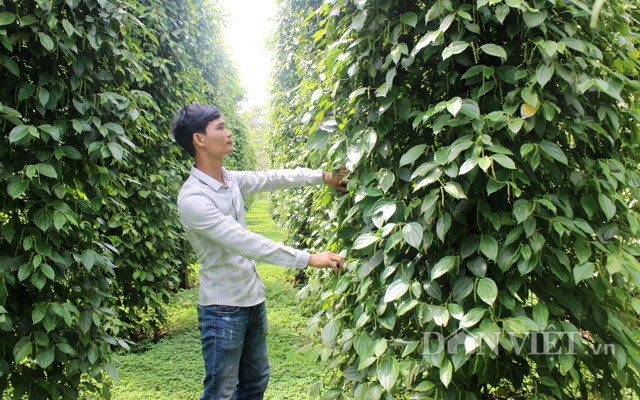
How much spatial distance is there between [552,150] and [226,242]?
1.27 meters

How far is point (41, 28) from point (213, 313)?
1.37m

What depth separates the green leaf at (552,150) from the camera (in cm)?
115

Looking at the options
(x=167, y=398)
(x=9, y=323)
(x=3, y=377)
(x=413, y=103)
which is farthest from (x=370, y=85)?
(x=167, y=398)

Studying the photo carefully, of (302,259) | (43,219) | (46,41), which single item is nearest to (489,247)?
(302,259)

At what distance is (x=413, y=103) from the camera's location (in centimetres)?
157

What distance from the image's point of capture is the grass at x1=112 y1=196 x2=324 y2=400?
3033 mm

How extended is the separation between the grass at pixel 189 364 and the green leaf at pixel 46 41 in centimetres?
167

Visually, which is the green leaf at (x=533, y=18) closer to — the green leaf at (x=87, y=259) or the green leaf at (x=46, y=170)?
the green leaf at (x=46, y=170)

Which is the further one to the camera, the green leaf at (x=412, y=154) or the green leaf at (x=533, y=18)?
the green leaf at (x=412, y=154)

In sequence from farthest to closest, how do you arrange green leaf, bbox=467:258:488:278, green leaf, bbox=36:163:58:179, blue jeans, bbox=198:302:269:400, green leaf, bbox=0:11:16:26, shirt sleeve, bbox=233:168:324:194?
1. shirt sleeve, bbox=233:168:324:194
2. blue jeans, bbox=198:302:269:400
3. green leaf, bbox=36:163:58:179
4. green leaf, bbox=0:11:16:26
5. green leaf, bbox=467:258:488:278

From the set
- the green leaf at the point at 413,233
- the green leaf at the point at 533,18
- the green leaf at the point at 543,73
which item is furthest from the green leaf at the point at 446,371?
the green leaf at the point at 533,18

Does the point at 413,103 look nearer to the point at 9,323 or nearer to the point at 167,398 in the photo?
the point at 9,323

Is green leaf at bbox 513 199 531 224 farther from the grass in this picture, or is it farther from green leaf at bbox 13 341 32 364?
green leaf at bbox 13 341 32 364

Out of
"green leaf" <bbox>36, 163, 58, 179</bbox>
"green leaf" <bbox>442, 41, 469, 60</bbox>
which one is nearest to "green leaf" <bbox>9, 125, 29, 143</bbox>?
"green leaf" <bbox>36, 163, 58, 179</bbox>
